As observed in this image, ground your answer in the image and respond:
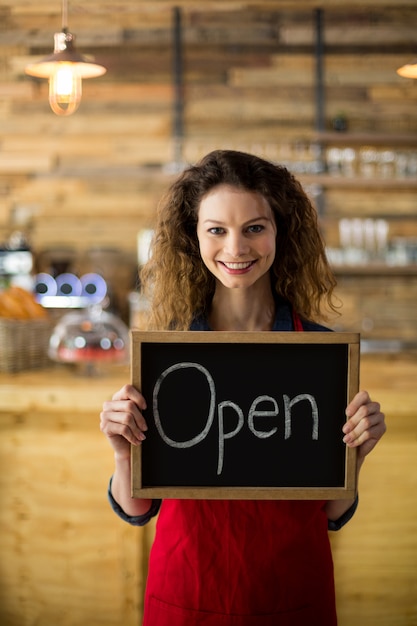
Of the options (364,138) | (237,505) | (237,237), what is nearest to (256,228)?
(237,237)

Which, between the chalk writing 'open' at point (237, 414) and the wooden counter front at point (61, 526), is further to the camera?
the wooden counter front at point (61, 526)

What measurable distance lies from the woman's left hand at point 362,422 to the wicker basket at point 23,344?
1823mm

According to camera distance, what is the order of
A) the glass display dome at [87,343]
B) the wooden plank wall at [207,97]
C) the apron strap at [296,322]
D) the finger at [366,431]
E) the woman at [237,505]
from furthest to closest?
the wooden plank wall at [207,97], the glass display dome at [87,343], the apron strap at [296,322], the woman at [237,505], the finger at [366,431]

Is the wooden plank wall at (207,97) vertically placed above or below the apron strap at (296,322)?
above

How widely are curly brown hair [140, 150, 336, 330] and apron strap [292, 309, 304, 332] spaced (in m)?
0.03

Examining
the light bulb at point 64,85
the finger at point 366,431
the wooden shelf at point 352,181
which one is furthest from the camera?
the wooden shelf at point 352,181

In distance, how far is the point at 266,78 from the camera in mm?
5586

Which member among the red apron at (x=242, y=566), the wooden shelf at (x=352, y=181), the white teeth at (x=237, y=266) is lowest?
the red apron at (x=242, y=566)

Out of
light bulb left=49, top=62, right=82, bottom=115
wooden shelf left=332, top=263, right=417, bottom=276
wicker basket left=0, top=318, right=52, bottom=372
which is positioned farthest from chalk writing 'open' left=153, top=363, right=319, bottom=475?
wooden shelf left=332, top=263, right=417, bottom=276

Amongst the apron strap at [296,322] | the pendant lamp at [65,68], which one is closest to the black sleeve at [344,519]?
the apron strap at [296,322]

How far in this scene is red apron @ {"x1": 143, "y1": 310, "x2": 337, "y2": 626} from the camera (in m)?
1.52

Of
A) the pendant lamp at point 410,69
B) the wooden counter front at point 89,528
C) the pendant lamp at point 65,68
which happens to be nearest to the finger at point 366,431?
the wooden counter front at point 89,528

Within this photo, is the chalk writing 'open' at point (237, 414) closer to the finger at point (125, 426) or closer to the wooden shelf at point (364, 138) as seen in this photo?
the finger at point (125, 426)

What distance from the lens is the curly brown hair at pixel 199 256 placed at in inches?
61.2
